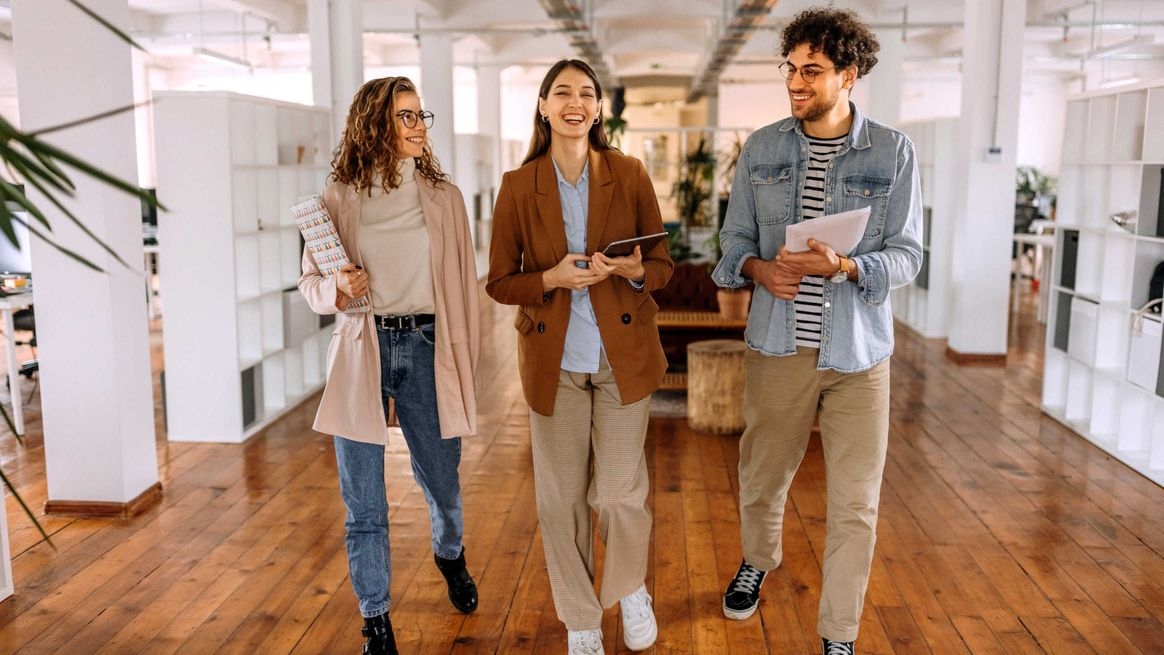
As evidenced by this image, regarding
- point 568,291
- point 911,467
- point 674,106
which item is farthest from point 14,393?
point 674,106

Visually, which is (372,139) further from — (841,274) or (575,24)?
(575,24)

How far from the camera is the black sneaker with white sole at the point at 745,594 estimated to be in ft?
11.6

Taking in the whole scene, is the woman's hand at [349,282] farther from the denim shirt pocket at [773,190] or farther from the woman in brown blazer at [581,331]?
→ the denim shirt pocket at [773,190]

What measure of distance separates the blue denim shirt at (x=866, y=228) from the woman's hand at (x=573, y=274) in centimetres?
46

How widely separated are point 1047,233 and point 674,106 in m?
12.2

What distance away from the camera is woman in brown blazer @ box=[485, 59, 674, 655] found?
9.86ft

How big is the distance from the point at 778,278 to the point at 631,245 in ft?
1.43

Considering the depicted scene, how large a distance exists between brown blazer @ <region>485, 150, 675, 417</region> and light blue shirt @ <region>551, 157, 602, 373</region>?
31mm

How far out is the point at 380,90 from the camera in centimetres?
303

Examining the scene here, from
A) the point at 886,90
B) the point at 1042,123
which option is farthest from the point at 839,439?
the point at 1042,123

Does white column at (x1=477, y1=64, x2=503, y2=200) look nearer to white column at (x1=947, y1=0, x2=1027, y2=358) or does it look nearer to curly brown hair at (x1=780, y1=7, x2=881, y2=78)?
white column at (x1=947, y1=0, x2=1027, y2=358)

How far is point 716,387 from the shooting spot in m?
6.12

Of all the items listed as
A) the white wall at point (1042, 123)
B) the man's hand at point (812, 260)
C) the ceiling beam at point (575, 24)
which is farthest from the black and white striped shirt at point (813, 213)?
the white wall at point (1042, 123)

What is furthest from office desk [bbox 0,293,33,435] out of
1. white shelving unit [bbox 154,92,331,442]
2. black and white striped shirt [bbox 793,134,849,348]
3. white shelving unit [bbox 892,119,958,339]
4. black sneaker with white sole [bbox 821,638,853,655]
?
white shelving unit [bbox 892,119,958,339]
